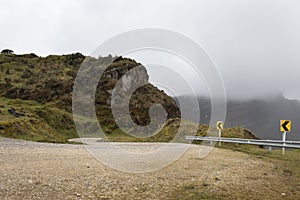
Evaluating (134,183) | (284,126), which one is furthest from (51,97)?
(134,183)

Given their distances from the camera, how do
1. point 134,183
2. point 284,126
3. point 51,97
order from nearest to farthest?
1. point 134,183
2. point 284,126
3. point 51,97

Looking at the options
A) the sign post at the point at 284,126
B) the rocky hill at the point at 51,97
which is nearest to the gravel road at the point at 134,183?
the sign post at the point at 284,126

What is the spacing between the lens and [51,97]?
339ft

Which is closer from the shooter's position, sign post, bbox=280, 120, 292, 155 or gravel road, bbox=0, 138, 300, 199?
gravel road, bbox=0, 138, 300, 199

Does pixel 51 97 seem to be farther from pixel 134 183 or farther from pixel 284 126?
pixel 134 183

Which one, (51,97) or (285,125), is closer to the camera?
(285,125)

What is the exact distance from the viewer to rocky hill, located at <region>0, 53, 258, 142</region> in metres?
→ 36.2

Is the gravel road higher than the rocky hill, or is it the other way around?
the rocky hill

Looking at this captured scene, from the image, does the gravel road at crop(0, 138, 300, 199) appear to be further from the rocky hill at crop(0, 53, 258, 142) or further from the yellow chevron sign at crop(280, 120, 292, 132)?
the rocky hill at crop(0, 53, 258, 142)

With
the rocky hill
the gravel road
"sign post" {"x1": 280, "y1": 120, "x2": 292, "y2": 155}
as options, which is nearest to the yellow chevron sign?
"sign post" {"x1": 280, "y1": 120, "x2": 292, "y2": 155}

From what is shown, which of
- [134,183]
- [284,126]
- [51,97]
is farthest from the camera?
[51,97]

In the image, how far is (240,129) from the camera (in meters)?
35.6

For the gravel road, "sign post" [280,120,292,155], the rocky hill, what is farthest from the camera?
the rocky hill

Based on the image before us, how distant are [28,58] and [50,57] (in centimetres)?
1299
